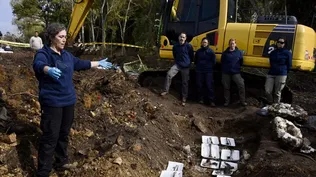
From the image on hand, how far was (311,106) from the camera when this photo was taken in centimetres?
989

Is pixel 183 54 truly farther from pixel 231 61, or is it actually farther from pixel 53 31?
pixel 53 31

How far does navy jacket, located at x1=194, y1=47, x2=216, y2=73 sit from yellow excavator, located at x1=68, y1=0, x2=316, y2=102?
14.5 inches

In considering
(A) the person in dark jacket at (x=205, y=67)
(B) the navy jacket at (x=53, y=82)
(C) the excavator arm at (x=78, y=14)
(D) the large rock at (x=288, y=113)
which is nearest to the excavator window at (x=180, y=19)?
(A) the person in dark jacket at (x=205, y=67)

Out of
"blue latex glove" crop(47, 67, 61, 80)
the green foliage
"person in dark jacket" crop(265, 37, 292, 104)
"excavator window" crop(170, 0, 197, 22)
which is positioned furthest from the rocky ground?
the green foliage

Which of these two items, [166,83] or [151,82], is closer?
[166,83]

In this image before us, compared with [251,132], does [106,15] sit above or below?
above

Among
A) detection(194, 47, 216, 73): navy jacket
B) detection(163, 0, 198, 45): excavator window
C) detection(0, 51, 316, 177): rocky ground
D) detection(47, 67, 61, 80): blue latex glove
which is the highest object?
detection(163, 0, 198, 45): excavator window

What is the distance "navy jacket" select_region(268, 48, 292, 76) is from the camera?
7742 mm

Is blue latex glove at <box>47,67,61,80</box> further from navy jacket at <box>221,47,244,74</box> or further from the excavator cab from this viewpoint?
the excavator cab

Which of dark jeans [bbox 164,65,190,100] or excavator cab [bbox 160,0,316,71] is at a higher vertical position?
excavator cab [bbox 160,0,316,71]

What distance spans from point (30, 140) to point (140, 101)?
2.83 metres

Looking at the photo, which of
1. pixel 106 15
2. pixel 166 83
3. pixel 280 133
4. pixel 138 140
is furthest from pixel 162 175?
pixel 106 15

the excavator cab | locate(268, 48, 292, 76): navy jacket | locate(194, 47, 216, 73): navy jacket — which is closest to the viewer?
locate(268, 48, 292, 76): navy jacket

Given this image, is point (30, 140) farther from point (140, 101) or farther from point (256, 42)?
point (256, 42)
